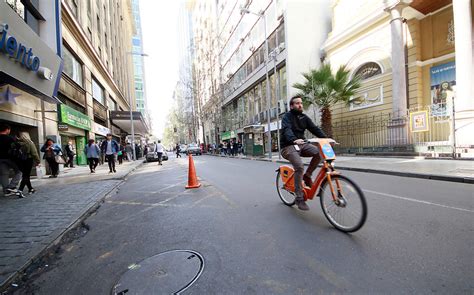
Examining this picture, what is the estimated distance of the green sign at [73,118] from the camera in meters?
13.3

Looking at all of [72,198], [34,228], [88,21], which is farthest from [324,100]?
[88,21]

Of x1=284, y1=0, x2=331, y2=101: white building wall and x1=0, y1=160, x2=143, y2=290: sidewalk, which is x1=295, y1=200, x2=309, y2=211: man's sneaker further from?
x1=284, y1=0, x2=331, y2=101: white building wall

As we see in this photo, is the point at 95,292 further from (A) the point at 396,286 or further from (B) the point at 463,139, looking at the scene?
(B) the point at 463,139

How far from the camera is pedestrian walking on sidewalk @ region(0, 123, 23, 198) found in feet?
20.3

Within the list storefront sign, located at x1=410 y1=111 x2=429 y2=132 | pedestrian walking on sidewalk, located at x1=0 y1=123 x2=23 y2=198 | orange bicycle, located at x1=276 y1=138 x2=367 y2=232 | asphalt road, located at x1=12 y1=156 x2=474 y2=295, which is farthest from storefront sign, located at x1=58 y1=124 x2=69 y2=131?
storefront sign, located at x1=410 y1=111 x2=429 y2=132

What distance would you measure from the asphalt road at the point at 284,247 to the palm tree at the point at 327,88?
11.9 metres

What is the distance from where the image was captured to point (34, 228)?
3982 millimetres

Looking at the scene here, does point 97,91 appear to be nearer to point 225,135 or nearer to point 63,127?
point 63,127

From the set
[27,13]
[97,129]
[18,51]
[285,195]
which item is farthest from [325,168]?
[97,129]

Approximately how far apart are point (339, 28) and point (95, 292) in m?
23.7

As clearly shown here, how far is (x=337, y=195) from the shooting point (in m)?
3.60

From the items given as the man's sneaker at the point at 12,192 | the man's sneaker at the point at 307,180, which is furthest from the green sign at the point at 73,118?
the man's sneaker at the point at 307,180

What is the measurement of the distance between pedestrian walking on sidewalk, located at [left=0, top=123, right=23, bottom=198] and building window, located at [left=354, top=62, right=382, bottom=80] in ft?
64.6

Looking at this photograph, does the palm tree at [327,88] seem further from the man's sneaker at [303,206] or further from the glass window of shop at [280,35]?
the man's sneaker at [303,206]
